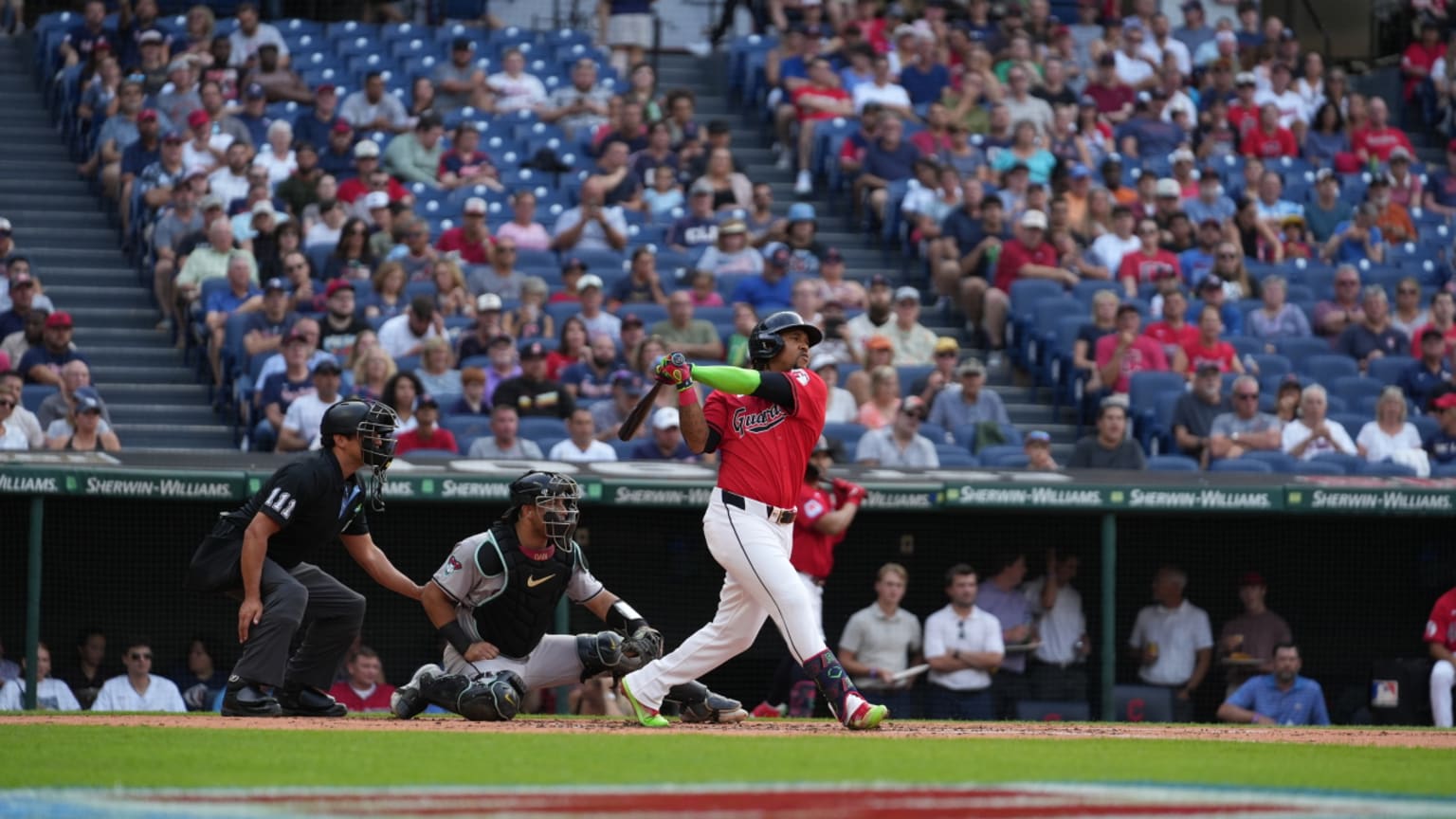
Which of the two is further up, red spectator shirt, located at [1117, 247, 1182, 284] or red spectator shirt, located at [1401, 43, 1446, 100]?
red spectator shirt, located at [1401, 43, 1446, 100]

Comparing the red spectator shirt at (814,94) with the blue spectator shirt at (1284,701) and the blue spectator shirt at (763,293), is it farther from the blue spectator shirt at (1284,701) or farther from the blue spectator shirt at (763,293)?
the blue spectator shirt at (1284,701)

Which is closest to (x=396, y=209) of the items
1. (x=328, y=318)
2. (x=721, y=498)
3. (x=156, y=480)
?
(x=328, y=318)

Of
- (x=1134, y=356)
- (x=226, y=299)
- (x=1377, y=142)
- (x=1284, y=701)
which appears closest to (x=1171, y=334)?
(x=1134, y=356)

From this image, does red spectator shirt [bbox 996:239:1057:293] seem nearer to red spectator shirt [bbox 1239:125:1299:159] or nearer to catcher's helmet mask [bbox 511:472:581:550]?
red spectator shirt [bbox 1239:125:1299:159]

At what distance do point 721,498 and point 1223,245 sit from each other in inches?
355

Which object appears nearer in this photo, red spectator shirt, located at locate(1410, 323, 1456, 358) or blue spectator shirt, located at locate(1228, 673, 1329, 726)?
blue spectator shirt, located at locate(1228, 673, 1329, 726)

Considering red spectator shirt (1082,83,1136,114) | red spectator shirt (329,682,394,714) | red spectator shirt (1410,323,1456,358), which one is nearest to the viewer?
red spectator shirt (329,682,394,714)

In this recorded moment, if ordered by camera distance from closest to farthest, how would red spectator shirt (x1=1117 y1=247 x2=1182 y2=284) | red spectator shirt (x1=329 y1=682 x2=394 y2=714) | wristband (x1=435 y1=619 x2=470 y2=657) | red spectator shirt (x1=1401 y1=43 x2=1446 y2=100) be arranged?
wristband (x1=435 y1=619 x2=470 y2=657) → red spectator shirt (x1=329 y1=682 x2=394 y2=714) → red spectator shirt (x1=1117 y1=247 x2=1182 y2=284) → red spectator shirt (x1=1401 y1=43 x2=1446 y2=100)

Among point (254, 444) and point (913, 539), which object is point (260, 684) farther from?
point (913, 539)

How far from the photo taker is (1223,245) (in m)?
15.5

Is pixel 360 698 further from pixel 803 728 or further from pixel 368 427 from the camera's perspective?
pixel 803 728

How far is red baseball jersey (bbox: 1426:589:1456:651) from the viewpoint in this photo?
448 inches

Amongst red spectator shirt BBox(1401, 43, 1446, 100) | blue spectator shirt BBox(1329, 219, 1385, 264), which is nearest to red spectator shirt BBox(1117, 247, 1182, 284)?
blue spectator shirt BBox(1329, 219, 1385, 264)

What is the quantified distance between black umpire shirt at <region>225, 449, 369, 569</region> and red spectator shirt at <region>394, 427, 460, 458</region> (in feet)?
11.3
